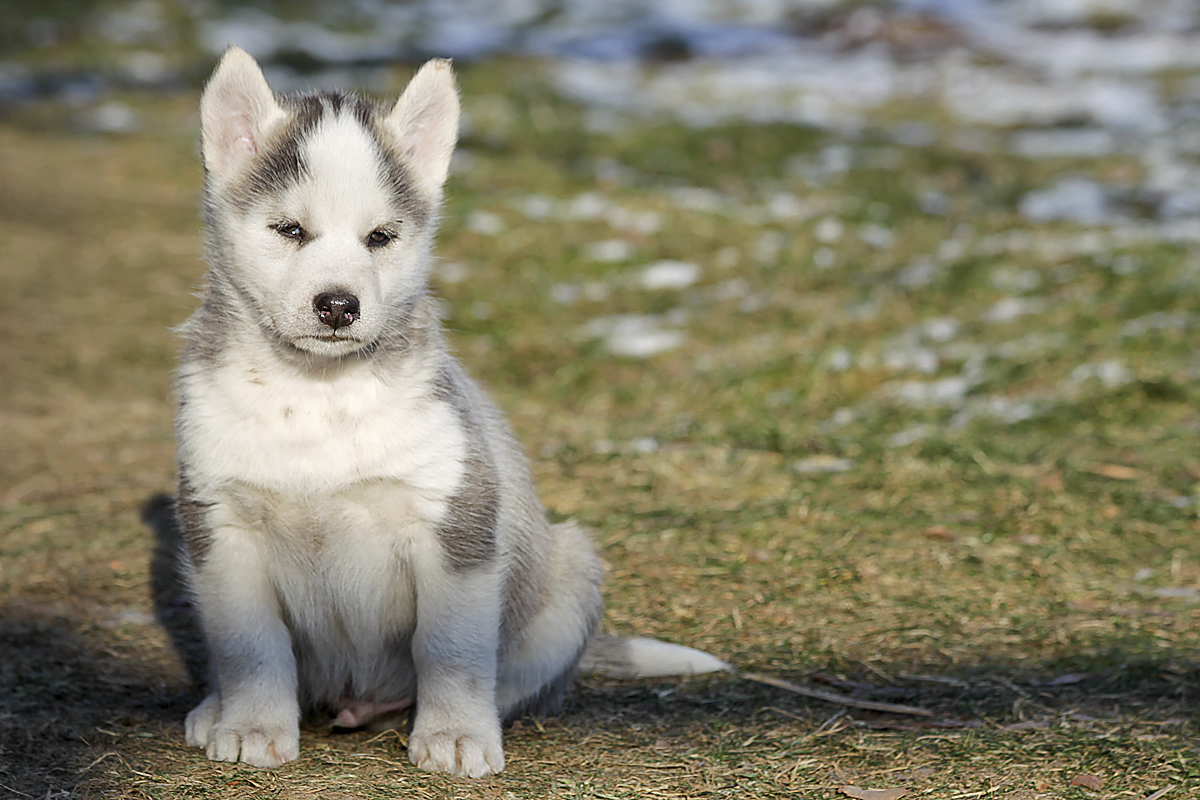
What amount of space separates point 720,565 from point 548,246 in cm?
573

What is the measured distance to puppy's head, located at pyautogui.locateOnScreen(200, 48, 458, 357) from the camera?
3.38 metres

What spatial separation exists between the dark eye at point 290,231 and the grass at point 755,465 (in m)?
1.43

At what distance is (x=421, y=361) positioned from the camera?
3.67m

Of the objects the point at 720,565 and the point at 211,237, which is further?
the point at 720,565

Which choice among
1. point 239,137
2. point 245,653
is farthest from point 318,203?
point 245,653

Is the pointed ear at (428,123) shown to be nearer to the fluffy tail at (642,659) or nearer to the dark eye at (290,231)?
the dark eye at (290,231)

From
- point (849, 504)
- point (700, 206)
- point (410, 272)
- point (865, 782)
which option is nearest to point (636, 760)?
point (865, 782)

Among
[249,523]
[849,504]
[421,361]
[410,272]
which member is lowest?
[849,504]

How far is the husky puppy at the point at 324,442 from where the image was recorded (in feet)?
11.3

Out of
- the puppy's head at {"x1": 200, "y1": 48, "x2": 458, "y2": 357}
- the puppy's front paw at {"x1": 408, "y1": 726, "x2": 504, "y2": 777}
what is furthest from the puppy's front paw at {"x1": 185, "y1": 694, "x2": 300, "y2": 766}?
the puppy's head at {"x1": 200, "y1": 48, "x2": 458, "y2": 357}

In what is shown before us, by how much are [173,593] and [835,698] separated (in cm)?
260

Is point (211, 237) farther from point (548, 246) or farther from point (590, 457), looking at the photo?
point (548, 246)

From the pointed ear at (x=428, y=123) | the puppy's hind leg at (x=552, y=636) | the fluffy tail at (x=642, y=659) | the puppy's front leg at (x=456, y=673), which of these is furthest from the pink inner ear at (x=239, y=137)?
the fluffy tail at (x=642, y=659)

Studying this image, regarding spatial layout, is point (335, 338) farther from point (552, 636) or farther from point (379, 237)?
point (552, 636)
